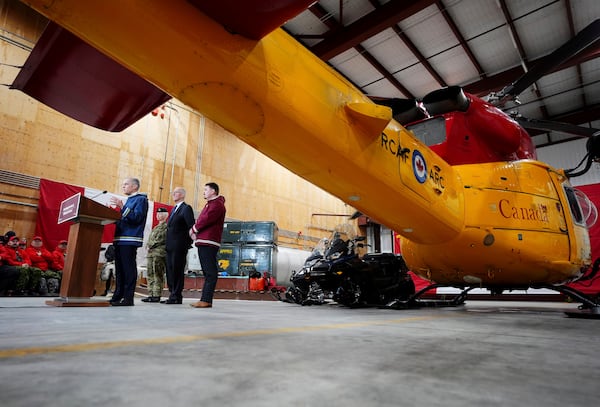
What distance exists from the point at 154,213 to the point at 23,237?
3201 mm

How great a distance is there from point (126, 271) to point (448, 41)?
9.47 meters

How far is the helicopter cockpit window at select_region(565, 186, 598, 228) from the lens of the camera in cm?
419

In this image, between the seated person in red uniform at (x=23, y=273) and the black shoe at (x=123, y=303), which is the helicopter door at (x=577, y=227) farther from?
the seated person in red uniform at (x=23, y=273)

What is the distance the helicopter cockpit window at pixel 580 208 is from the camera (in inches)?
165

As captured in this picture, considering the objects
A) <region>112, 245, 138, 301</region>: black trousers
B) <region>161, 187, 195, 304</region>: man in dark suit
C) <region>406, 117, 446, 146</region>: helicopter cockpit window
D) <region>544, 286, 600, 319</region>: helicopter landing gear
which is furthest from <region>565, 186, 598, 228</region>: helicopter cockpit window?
<region>112, 245, 138, 301</region>: black trousers

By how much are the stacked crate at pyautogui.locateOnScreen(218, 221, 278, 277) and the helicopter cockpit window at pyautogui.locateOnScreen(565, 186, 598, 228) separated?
7.17 m

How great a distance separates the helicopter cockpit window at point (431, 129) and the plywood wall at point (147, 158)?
9.00 metres

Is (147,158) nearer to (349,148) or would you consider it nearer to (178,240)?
(178,240)

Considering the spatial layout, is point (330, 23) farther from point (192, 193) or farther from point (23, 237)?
point (23, 237)

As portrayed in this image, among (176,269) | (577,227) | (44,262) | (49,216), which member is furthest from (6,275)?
(577,227)

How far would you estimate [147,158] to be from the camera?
10984 millimetres

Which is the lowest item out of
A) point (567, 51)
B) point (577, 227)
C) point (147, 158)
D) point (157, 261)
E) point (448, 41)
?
point (157, 261)

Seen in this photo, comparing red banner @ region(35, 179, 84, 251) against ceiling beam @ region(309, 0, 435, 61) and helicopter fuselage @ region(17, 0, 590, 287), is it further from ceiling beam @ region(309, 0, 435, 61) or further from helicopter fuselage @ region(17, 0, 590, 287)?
helicopter fuselage @ region(17, 0, 590, 287)

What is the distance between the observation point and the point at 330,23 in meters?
8.79
